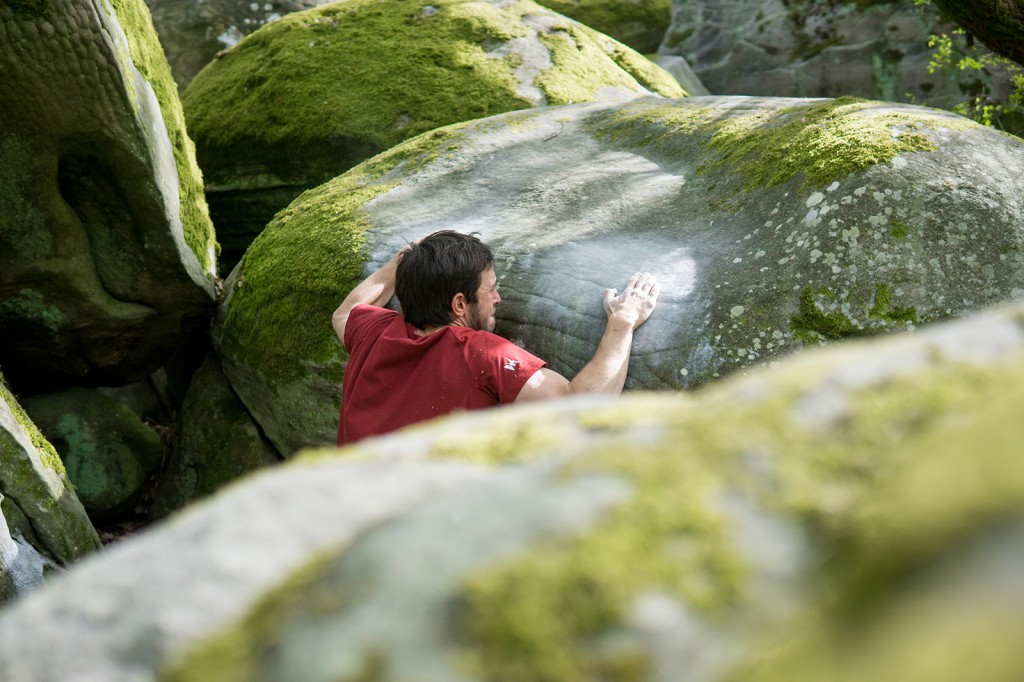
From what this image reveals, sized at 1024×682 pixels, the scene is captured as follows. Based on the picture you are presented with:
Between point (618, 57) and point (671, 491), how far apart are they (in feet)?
25.9

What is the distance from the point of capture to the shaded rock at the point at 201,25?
10.8m

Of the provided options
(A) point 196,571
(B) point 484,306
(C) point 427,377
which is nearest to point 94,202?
(B) point 484,306

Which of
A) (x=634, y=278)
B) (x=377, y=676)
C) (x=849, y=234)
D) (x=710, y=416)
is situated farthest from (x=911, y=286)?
(x=377, y=676)

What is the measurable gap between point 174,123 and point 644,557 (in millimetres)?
6495

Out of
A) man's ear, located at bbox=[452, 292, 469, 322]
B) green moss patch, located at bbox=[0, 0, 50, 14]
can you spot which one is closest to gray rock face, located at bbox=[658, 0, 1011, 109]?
man's ear, located at bbox=[452, 292, 469, 322]

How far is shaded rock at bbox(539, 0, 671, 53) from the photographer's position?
12.9m

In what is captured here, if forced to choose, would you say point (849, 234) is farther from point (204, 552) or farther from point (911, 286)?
point (204, 552)

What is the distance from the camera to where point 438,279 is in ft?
14.4

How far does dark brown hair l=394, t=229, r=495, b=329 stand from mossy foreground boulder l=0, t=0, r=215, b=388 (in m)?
2.54

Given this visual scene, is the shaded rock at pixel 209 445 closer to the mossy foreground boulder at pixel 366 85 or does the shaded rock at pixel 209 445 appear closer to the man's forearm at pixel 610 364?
the mossy foreground boulder at pixel 366 85

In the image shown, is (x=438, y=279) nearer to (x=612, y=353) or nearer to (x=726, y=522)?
(x=612, y=353)

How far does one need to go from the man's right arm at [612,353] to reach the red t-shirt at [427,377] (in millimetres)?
75

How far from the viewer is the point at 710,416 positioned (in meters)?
Answer: 1.60

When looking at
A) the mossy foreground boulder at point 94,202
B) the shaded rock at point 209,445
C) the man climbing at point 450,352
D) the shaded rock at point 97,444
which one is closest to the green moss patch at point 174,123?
the mossy foreground boulder at point 94,202
